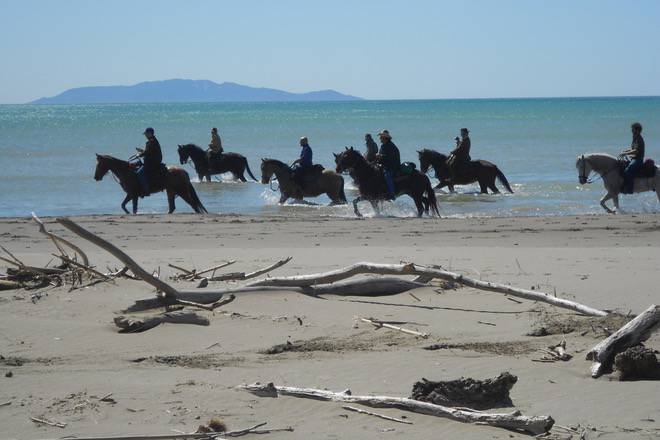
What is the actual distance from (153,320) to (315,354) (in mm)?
1427

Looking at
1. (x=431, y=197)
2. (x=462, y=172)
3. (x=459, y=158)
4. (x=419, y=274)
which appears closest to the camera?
(x=419, y=274)

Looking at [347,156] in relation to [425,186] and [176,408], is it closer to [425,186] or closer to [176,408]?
[425,186]

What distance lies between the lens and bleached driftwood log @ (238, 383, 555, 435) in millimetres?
5141

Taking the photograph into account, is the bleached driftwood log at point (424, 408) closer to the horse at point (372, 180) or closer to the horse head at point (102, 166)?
the horse at point (372, 180)

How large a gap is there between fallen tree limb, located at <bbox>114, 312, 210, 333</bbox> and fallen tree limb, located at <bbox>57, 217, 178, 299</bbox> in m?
0.25

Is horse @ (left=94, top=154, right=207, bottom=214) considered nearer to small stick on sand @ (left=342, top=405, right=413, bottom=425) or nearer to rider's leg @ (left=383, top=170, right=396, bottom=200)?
rider's leg @ (left=383, top=170, right=396, bottom=200)

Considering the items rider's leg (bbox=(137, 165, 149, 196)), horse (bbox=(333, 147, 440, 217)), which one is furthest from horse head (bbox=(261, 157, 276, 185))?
rider's leg (bbox=(137, 165, 149, 196))

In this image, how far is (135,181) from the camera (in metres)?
20.5

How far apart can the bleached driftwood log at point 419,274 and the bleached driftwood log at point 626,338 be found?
128 centimetres

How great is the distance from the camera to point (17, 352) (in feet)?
23.0

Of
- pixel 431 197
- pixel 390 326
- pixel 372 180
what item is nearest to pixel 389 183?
pixel 372 180

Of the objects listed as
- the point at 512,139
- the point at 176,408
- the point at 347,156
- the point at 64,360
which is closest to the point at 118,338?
the point at 64,360

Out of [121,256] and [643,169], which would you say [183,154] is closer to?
[643,169]

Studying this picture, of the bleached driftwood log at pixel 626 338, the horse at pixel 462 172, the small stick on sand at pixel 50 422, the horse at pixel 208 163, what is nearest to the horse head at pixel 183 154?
the horse at pixel 208 163
